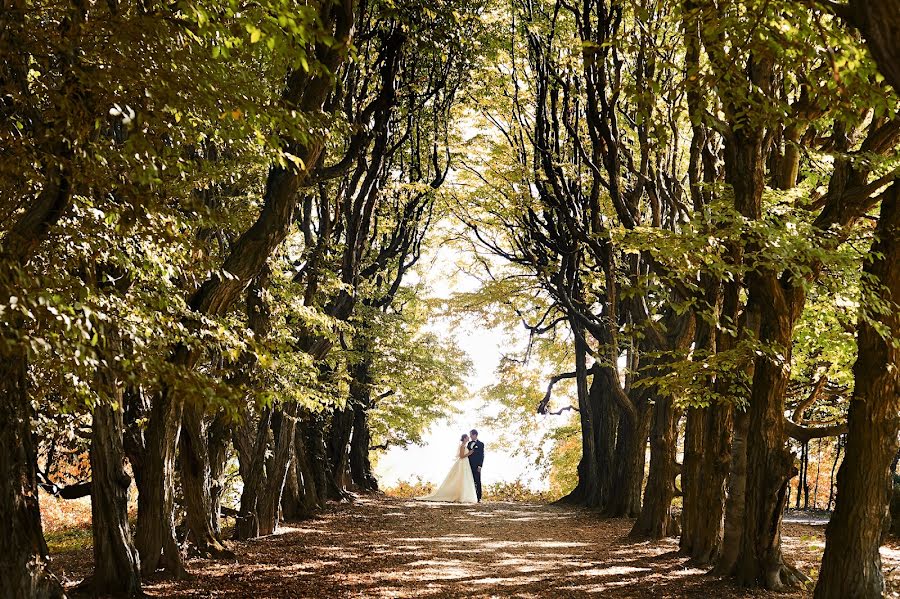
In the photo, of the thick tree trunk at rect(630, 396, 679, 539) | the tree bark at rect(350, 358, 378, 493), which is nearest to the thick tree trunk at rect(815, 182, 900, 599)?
the thick tree trunk at rect(630, 396, 679, 539)

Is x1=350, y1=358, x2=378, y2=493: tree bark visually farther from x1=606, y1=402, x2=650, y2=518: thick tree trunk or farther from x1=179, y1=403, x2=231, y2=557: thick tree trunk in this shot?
x1=179, y1=403, x2=231, y2=557: thick tree trunk

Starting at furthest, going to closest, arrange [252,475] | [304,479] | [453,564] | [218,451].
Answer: [304,479], [252,475], [218,451], [453,564]

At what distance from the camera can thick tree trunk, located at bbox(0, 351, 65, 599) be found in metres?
5.73

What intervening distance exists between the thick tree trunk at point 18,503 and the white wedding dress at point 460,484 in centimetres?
1945

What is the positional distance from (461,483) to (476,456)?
3.75ft

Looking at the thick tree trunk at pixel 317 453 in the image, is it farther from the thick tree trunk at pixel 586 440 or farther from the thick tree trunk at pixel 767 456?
the thick tree trunk at pixel 767 456

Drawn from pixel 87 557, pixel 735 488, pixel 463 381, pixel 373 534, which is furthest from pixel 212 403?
pixel 463 381

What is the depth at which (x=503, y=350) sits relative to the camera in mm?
28828

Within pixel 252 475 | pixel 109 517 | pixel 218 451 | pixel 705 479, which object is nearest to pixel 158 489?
pixel 109 517

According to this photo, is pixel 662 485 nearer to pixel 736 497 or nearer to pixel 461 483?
pixel 736 497

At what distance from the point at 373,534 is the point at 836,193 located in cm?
1005

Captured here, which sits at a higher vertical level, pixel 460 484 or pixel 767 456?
pixel 767 456

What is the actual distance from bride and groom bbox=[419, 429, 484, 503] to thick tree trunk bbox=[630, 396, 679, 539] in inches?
446

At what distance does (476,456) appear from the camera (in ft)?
84.0
